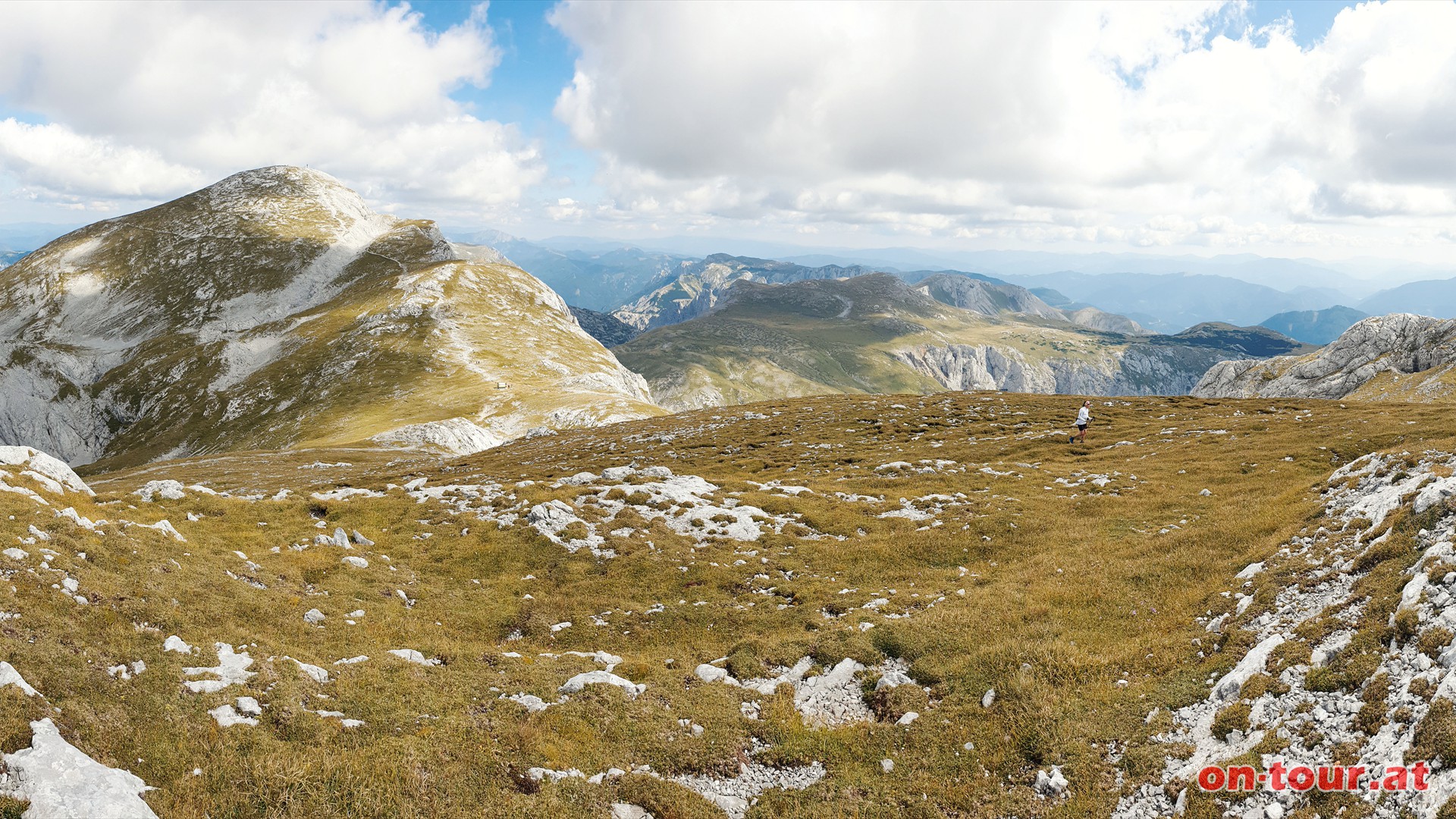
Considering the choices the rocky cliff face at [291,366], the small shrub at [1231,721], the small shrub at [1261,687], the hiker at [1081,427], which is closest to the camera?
the small shrub at [1231,721]

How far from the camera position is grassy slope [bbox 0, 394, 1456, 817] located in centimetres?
1224

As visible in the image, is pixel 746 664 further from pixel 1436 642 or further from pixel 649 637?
pixel 1436 642

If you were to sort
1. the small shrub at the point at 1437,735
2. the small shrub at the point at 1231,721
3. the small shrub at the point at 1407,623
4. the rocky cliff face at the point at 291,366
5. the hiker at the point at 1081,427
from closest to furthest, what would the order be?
the small shrub at the point at 1437,735, the small shrub at the point at 1231,721, the small shrub at the point at 1407,623, the hiker at the point at 1081,427, the rocky cliff face at the point at 291,366

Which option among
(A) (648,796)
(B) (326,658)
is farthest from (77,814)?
(A) (648,796)

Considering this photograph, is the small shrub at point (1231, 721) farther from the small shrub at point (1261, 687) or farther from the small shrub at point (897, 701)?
the small shrub at point (897, 701)

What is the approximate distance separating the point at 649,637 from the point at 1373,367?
20679 centimetres

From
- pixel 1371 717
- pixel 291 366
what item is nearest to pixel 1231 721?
pixel 1371 717

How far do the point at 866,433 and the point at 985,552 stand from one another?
35825 mm

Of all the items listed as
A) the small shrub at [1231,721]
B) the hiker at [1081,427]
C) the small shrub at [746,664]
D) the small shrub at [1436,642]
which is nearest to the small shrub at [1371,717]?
the small shrub at [1436,642]

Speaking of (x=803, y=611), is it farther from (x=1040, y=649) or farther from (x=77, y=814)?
(x=77, y=814)

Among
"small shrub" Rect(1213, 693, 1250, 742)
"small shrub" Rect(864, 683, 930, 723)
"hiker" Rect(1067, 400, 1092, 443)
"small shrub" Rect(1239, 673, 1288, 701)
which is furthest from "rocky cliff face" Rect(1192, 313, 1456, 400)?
Answer: "small shrub" Rect(864, 683, 930, 723)

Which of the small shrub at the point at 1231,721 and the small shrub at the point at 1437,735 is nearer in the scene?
the small shrub at the point at 1437,735

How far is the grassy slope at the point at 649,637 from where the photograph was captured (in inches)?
482

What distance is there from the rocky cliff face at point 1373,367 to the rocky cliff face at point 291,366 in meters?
158
